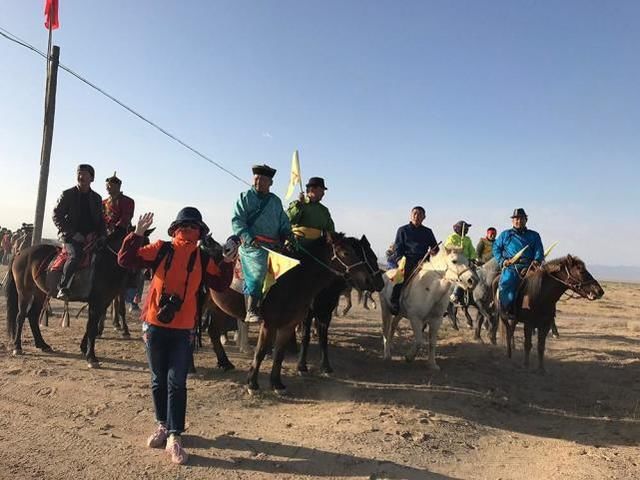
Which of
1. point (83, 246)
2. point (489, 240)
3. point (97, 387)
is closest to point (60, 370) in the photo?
point (97, 387)

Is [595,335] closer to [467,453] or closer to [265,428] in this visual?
[467,453]

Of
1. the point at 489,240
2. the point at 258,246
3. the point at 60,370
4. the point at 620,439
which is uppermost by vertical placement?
the point at 489,240

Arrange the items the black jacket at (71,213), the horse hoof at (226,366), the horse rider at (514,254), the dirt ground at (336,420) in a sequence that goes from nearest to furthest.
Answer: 1. the dirt ground at (336,420)
2. the horse hoof at (226,366)
3. the black jacket at (71,213)
4. the horse rider at (514,254)

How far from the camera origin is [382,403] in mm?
6004

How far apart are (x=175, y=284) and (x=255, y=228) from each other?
2.25 meters

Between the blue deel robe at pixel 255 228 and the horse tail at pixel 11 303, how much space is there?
4.87 meters

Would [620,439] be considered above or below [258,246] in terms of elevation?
below

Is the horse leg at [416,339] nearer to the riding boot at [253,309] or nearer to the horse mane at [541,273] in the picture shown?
the horse mane at [541,273]

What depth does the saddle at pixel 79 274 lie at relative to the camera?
7664 millimetres

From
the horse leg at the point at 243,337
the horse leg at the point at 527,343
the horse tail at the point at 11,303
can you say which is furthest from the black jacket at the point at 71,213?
the horse leg at the point at 527,343

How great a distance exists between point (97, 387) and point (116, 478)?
106 inches

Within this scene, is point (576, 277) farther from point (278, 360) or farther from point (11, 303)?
point (11, 303)

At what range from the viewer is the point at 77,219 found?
779cm

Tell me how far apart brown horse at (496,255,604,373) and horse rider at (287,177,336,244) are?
3.90m
